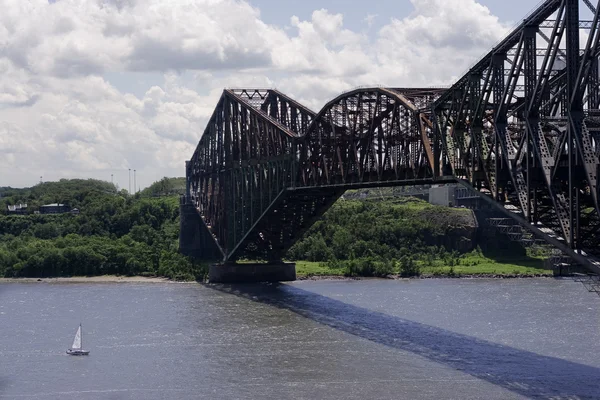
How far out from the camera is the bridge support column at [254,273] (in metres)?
118

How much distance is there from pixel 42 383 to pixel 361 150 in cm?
3647

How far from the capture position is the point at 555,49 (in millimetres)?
52938

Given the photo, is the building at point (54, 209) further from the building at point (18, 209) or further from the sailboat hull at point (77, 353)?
the sailboat hull at point (77, 353)

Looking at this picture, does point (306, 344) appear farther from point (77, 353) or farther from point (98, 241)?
point (98, 241)

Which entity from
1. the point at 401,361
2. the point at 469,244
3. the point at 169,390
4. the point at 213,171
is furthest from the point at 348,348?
the point at 469,244

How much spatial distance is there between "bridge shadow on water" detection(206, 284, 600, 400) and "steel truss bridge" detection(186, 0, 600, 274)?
23.6 feet

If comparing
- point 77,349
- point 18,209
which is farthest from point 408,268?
point 18,209

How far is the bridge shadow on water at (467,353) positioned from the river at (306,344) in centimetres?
10

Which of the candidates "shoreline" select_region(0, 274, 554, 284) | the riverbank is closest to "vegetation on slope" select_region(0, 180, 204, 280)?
the riverbank

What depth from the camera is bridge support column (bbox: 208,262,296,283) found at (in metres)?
118

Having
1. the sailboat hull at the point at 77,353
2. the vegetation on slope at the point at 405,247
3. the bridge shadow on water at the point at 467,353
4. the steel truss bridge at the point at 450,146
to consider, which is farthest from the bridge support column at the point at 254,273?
the sailboat hull at the point at 77,353

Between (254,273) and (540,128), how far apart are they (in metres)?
65.9

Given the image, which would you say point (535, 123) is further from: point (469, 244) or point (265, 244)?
point (469, 244)

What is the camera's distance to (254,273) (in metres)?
118
